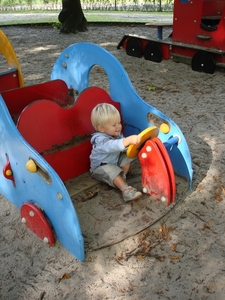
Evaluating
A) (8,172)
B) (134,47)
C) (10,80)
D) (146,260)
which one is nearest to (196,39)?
(134,47)

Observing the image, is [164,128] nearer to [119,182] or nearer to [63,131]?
[119,182]

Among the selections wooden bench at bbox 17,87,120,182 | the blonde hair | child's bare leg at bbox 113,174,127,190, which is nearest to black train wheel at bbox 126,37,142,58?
wooden bench at bbox 17,87,120,182

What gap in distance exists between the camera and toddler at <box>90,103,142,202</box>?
5.99 ft

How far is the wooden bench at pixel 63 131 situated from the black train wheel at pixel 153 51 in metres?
2.71

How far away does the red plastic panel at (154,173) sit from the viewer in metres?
1.70

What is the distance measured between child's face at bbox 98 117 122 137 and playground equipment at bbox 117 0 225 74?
2508 mm

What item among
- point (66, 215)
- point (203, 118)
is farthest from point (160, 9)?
point (66, 215)

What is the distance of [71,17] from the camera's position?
7012 millimetres

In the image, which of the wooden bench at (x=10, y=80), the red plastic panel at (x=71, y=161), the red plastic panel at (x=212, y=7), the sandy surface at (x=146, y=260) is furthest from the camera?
the red plastic panel at (x=212, y=7)

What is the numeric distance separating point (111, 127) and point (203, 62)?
267 cm

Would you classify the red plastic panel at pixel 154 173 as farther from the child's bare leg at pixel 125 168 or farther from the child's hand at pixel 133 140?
the child's bare leg at pixel 125 168

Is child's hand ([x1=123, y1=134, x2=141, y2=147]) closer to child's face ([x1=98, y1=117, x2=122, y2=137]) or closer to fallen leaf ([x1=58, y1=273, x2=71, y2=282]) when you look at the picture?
child's face ([x1=98, y1=117, x2=122, y2=137])

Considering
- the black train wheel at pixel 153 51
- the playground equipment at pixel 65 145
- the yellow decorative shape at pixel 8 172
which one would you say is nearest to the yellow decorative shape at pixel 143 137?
the playground equipment at pixel 65 145

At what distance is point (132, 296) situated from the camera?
4.50 feet
